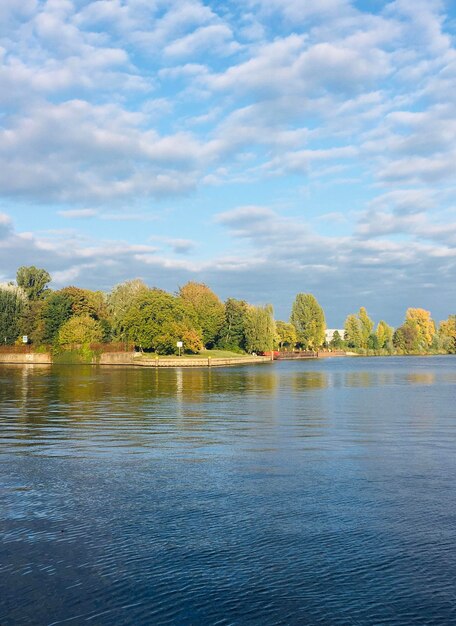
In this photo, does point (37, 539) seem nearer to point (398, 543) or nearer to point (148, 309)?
point (398, 543)

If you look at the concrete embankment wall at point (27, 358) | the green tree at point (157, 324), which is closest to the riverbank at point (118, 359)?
the concrete embankment wall at point (27, 358)

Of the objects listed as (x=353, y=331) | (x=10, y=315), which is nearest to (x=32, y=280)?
(x=10, y=315)

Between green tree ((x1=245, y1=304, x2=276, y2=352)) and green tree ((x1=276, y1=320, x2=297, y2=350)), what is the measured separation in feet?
83.2

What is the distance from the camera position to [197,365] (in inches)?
3531

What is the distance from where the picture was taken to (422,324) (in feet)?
624

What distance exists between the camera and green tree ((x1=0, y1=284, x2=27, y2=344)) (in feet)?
345

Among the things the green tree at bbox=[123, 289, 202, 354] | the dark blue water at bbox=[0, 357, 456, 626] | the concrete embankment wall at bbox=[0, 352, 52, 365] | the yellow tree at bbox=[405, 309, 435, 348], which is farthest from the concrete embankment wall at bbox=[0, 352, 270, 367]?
the yellow tree at bbox=[405, 309, 435, 348]

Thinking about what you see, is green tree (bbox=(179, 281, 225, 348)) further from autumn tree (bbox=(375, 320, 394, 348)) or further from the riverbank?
autumn tree (bbox=(375, 320, 394, 348))

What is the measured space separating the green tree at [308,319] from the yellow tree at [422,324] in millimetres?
48548

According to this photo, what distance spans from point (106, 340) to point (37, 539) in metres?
93.1

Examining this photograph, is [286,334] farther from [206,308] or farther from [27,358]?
[27,358]

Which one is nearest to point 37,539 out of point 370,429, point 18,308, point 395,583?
point 395,583

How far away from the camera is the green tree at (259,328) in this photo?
385 feet

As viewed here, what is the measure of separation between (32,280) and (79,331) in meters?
32.0
